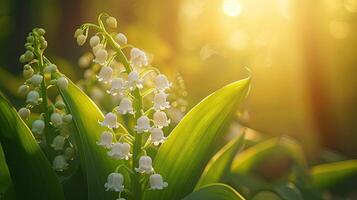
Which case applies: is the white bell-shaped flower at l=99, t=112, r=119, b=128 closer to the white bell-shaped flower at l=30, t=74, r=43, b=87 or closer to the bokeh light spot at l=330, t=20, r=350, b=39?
the white bell-shaped flower at l=30, t=74, r=43, b=87

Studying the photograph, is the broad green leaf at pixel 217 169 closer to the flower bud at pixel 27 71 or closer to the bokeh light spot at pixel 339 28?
the flower bud at pixel 27 71

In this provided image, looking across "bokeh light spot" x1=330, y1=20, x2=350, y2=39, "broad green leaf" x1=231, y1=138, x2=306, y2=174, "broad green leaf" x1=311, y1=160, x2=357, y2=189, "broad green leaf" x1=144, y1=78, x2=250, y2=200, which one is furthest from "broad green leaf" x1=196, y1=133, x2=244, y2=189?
"bokeh light spot" x1=330, y1=20, x2=350, y2=39

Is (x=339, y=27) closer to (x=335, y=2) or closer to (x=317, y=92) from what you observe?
(x=335, y=2)

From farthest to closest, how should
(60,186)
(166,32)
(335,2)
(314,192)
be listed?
(335,2)
(166,32)
(314,192)
(60,186)

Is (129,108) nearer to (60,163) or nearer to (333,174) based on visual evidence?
(60,163)

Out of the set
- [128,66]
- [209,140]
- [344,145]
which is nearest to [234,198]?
[209,140]

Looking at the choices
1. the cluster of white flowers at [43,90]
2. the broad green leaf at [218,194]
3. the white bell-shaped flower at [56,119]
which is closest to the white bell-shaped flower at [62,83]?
the cluster of white flowers at [43,90]
